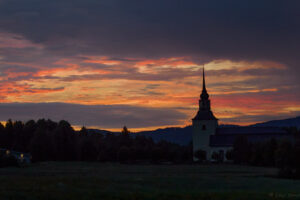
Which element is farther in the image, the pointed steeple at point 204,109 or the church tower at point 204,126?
the pointed steeple at point 204,109

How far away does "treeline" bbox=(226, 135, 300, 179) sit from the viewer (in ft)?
217

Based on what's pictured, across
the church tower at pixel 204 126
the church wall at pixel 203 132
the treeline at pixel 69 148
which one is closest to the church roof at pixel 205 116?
the church tower at pixel 204 126

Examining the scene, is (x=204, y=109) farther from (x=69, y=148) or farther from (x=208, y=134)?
(x=69, y=148)

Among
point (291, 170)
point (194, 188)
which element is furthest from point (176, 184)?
point (291, 170)

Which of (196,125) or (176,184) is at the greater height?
(196,125)

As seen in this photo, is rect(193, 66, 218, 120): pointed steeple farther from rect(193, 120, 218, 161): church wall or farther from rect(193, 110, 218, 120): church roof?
rect(193, 120, 218, 161): church wall

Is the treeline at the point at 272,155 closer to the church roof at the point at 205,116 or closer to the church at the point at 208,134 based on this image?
the church at the point at 208,134

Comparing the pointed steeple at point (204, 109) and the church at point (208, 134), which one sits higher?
the pointed steeple at point (204, 109)

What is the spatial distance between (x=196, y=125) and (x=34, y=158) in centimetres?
5721

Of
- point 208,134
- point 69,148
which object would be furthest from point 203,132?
point 69,148

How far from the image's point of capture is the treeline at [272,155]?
217 feet

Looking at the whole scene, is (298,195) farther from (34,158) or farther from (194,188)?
(34,158)

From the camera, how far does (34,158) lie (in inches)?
5103

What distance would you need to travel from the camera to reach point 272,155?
317 feet
